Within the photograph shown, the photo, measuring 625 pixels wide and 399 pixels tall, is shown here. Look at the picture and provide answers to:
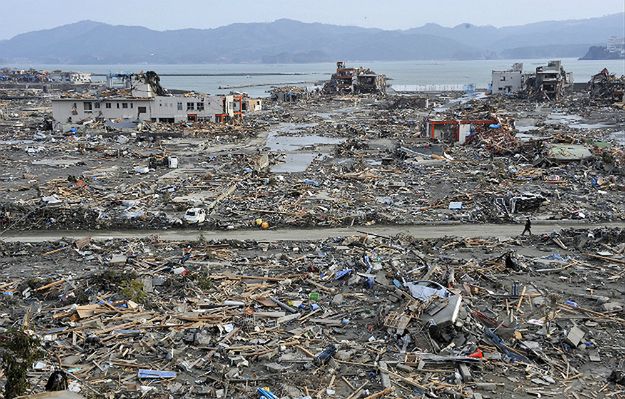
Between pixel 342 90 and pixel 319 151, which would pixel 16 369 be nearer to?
pixel 319 151

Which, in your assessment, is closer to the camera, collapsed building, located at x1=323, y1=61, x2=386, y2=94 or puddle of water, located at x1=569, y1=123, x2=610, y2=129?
puddle of water, located at x1=569, y1=123, x2=610, y2=129

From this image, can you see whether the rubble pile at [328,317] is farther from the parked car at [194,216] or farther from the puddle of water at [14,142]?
the puddle of water at [14,142]

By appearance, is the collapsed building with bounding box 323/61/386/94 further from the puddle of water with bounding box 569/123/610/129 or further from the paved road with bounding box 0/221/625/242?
the paved road with bounding box 0/221/625/242

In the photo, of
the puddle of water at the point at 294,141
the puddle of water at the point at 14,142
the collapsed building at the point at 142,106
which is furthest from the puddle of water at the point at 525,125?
the puddle of water at the point at 14,142

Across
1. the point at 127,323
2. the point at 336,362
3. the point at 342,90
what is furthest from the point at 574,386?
the point at 342,90

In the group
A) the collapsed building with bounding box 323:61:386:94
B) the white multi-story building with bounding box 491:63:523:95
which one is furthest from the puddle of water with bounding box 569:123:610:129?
the collapsed building with bounding box 323:61:386:94
